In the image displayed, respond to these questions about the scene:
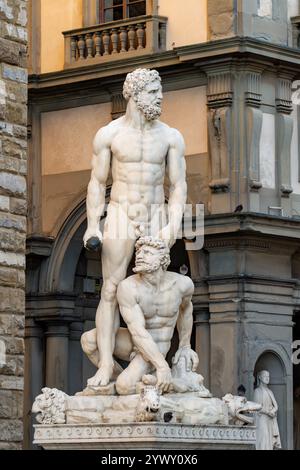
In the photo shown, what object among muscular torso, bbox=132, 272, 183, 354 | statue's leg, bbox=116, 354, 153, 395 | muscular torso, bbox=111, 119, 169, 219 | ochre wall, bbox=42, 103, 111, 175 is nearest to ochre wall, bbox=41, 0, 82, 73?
ochre wall, bbox=42, 103, 111, 175

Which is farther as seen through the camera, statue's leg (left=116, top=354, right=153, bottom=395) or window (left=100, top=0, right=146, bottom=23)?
window (left=100, top=0, right=146, bottom=23)

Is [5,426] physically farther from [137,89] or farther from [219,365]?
[219,365]

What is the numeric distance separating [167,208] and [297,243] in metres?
9.82

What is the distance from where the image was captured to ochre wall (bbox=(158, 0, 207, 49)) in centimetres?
3000

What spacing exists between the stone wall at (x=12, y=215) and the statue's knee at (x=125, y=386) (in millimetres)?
3020

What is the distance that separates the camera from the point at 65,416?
1916 cm

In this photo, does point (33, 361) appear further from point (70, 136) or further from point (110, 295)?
point (110, 295)

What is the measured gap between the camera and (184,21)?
30.4 metres

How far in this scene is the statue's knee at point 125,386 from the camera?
19094mm

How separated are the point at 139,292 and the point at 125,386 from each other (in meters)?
0.79

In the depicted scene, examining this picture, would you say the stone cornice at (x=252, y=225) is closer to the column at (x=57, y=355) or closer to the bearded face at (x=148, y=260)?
the column at (x=57, y=355)

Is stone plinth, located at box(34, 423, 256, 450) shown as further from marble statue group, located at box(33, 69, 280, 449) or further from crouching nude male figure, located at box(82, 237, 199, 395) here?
crouching nude male figure, located at box(82, 237, 199, 395)

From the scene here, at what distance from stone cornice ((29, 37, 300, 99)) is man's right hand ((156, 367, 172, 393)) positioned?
416 inches

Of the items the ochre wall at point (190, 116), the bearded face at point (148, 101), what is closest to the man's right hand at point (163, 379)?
the bearded face at point (148, 101)
